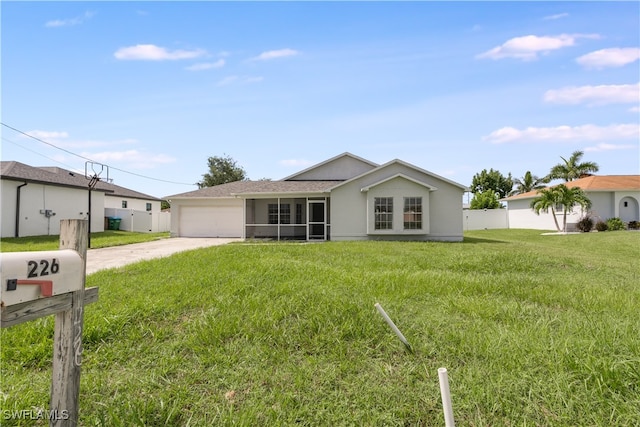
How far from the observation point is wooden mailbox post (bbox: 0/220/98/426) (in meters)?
1.74

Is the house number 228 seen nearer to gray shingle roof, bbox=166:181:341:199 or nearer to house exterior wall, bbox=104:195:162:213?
gray shingle roof, bbox=166:181:341:199

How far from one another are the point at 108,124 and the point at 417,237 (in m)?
18.1

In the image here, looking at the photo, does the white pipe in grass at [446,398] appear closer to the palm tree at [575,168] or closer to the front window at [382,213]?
the front window at [382,213]

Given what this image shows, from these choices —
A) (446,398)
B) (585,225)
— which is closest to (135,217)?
(446,398)

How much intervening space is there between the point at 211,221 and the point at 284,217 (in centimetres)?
522

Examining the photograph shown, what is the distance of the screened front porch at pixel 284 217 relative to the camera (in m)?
19.5

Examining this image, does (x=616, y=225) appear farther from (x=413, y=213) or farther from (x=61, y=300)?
(x=61, y=300)

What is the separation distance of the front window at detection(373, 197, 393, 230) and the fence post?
14521mm

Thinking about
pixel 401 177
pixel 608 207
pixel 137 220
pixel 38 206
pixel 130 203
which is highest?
pixel 401 177

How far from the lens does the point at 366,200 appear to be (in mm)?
16375

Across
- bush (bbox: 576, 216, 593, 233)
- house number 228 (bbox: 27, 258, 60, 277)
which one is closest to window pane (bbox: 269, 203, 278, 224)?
house number 228 (bbox: 27, 258, 60, 277)

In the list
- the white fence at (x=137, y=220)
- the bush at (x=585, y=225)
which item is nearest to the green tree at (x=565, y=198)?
the bush at (x=585, y=225)

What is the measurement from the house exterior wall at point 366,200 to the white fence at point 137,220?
1844cm

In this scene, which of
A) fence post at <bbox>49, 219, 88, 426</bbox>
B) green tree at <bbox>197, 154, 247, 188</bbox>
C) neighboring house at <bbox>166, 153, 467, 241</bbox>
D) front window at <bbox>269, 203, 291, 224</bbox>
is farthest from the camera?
green tree at <bbox>197, 154, 247, 188</bbox>
